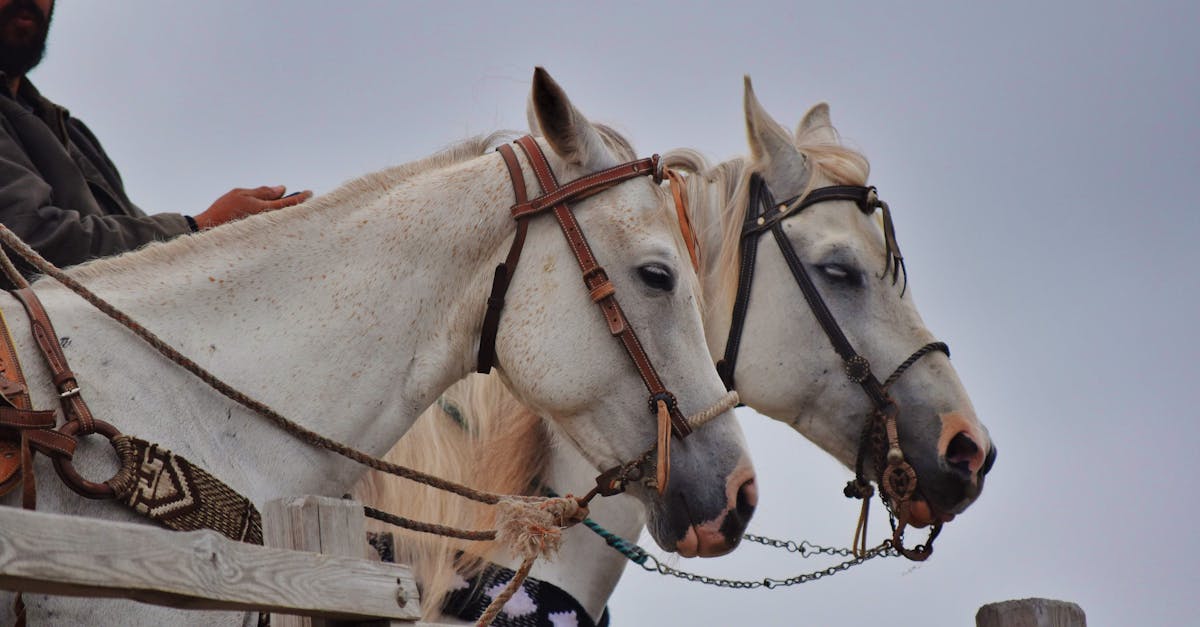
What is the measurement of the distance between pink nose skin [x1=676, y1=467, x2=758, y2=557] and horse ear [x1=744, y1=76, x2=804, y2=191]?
2.55 metres

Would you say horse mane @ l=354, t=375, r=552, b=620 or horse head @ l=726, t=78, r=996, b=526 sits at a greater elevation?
horse head @ l=726, t=78, r=996, b=526

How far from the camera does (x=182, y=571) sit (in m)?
2.16

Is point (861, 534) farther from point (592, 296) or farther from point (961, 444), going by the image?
point (592, 296)

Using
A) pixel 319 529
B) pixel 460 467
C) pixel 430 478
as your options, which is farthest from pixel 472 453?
pixel 319 529

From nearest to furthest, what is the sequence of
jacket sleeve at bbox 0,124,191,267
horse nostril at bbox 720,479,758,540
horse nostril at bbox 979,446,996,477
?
horse nostril at bbox 720,479,758,540, jacket sleeve at bbox 0,124,191,267, horse nostril at bbox 979,446,996,477

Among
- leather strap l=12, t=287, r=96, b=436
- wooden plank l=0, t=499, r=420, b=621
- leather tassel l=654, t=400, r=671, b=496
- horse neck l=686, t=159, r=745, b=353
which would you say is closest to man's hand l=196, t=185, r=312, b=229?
leather strap l=12, t=287, r=96, b=436

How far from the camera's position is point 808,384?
17.6ft

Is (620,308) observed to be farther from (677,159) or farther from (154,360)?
(677,159)

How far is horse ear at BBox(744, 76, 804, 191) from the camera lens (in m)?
5.81

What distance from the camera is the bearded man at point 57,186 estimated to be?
3832 millimetres

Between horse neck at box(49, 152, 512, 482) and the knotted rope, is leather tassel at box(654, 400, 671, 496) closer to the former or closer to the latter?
the knotted rope

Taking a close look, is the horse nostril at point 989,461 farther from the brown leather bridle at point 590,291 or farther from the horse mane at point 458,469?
the brown leather bridle at point 590,291

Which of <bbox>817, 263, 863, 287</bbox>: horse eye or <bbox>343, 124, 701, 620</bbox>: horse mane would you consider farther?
<bbox>817, 263, 863, 287</bbox>: horse eye

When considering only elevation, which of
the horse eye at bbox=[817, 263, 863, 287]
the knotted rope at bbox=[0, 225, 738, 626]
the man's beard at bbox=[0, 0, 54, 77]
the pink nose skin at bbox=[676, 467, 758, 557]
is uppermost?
the horse eye at bbox=[817, 263, 863, 287]
